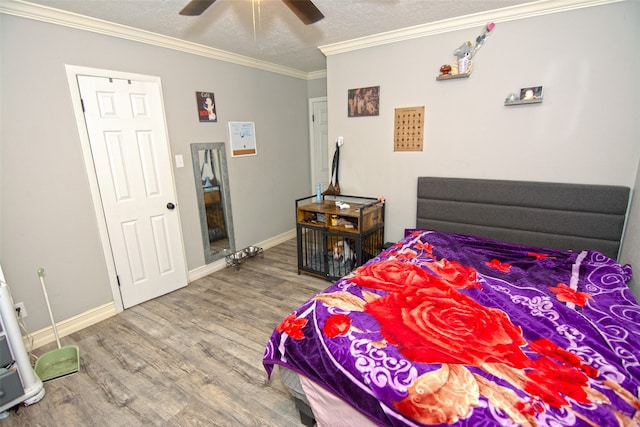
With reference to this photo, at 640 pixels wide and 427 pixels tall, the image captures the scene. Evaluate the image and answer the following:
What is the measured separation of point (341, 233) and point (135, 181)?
6.65 ft

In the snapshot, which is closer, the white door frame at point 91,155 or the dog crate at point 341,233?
the white door frame at point 91,155

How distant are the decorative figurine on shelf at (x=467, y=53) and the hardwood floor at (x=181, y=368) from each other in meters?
2.46

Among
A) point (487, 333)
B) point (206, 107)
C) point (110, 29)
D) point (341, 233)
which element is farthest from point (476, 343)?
point (110, 29)

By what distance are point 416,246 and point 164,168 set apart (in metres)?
2.52

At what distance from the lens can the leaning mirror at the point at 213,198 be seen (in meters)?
3.40

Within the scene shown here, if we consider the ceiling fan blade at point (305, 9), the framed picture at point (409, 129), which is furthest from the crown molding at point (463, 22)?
the ceiling fan blade at point (305, 9)

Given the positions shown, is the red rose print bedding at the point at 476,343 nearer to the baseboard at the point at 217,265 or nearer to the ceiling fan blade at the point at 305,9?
the ceiling fan blade at the point at 305,9

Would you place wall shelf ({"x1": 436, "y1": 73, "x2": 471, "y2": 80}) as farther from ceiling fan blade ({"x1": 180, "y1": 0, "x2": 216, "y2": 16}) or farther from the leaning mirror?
the leaning mirror

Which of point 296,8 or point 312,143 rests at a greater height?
point 296,8

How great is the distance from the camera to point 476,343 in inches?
54.1

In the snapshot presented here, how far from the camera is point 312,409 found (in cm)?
150

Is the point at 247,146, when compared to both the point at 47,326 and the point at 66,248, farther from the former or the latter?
the point at 47,326

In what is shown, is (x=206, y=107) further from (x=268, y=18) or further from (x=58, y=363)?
(x=58, y=363)

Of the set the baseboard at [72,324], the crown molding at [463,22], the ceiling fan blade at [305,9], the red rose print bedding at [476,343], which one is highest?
the crown molding at [463,22]
